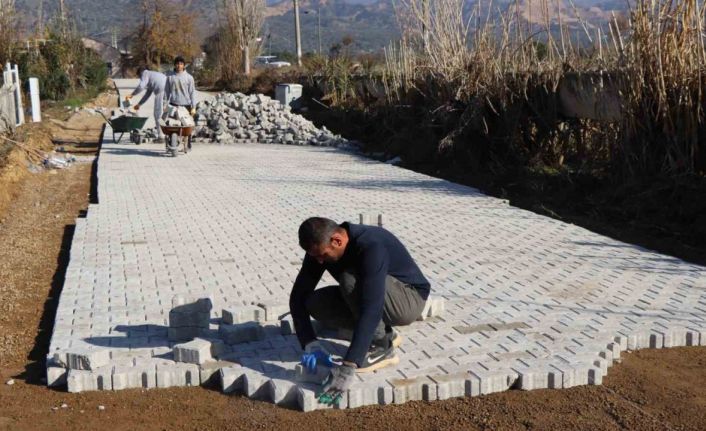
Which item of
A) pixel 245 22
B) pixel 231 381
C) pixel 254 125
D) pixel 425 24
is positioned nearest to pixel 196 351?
pixel 231 381

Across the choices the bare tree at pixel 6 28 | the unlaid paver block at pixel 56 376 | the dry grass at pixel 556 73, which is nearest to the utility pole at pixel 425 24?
the dry grass at pixel 556 73

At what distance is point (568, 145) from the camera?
13.5 m

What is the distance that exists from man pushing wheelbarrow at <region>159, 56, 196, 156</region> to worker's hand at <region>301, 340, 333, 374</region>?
12110mm

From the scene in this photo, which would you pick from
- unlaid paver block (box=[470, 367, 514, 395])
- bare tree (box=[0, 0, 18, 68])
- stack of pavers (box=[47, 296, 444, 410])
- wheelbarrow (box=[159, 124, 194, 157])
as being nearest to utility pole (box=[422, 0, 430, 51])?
wheelbarrow (box=[159, 124, 194, 157])

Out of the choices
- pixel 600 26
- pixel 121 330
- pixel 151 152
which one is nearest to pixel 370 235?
pixel 121 330

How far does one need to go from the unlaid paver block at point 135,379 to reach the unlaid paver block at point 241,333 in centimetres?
60

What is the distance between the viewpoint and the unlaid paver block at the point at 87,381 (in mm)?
4961

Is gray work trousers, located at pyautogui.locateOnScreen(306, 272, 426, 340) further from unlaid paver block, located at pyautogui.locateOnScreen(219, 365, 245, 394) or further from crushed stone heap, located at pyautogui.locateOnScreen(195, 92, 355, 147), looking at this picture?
crushed stone heap, located at pyautogui.locateOnScreen(195, 92, 355, 147)

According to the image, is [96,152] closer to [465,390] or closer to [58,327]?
[58,327]

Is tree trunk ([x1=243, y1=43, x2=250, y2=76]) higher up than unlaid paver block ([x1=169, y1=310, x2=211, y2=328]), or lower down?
higher up

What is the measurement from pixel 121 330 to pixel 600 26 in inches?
325

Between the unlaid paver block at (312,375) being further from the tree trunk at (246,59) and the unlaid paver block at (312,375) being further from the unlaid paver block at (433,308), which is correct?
the tree trunk at (246,59)

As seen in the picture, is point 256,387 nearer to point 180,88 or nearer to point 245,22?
point 180,88

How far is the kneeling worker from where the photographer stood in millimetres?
4672
